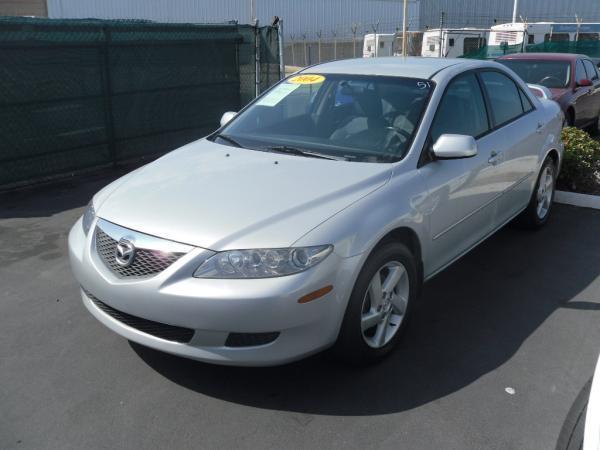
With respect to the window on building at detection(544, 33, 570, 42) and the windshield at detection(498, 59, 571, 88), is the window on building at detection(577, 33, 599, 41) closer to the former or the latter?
the window on building at detection(544, 33, 570, 42)

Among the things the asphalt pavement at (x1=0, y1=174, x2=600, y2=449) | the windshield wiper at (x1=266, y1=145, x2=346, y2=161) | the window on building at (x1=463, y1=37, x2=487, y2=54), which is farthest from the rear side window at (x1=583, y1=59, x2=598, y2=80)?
the window on building at (x1=463, y1=37, x2=487, y2=54)

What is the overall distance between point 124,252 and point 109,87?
5397mm

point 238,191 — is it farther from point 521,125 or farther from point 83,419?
point 521,125

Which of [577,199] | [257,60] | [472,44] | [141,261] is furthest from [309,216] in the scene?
[472,44]

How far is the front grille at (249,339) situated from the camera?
2.96 m

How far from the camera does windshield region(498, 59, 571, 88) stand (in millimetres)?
9945

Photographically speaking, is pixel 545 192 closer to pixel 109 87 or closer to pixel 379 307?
pixel 379 307

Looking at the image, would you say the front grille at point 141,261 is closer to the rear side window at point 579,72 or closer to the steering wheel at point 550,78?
the steering wheel at point 550,78

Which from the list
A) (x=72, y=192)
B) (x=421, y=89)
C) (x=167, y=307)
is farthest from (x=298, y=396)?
(x=72, y=192)

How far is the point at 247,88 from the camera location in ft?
32.7

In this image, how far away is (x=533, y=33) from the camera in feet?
87.5

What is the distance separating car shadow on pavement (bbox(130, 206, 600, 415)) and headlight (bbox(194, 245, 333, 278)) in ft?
2.42

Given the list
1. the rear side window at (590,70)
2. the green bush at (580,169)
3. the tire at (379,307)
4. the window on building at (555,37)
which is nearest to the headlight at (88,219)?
the tire at (379,307)

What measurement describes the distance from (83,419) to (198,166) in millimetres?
1651
